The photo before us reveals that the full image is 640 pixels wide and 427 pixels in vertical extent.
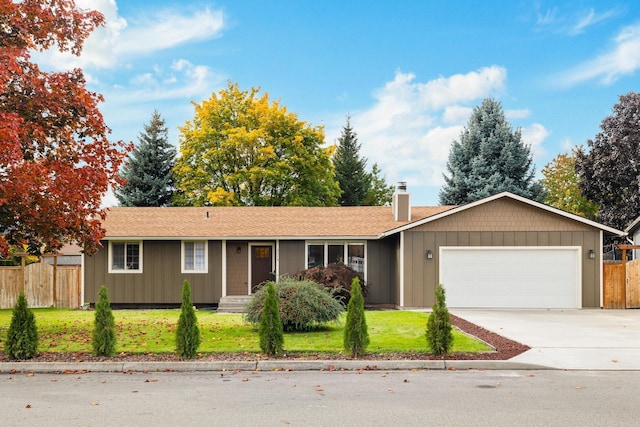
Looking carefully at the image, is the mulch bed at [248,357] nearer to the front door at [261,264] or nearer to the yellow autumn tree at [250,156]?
the front door at [261,264]

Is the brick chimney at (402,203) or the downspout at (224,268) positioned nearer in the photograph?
the downspout at (224,268)

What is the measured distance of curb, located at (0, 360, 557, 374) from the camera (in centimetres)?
1083

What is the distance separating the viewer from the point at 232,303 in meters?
22.6

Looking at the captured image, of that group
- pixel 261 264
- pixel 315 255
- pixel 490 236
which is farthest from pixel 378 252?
pixel 261 264

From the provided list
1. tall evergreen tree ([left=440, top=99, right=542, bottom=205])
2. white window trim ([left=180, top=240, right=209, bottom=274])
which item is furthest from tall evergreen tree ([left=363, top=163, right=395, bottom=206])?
white window trim ([left=180, top=240, right=209, bottom=274])

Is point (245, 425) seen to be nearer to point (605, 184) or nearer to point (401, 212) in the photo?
point (401, 212)

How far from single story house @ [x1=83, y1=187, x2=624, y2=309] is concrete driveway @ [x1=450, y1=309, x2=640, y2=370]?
121cm

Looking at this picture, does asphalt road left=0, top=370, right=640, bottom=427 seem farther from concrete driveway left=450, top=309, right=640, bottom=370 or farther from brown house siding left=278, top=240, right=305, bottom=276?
brown house siding left=278, top=240, right=305, bottom=276

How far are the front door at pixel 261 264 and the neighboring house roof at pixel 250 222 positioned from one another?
82 centimetres

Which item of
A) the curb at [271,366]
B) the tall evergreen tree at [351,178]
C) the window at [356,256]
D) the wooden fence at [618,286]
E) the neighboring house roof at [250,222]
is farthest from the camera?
the tall evergreen tree at [351,178]

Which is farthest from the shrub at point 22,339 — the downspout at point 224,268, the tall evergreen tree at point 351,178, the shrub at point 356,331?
the tall evergreen tree at point 351,178

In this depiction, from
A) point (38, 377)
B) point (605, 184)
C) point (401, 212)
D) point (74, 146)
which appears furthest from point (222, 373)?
point (605, 184)

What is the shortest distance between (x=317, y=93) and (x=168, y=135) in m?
21.4

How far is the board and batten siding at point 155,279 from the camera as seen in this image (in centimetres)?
2361
